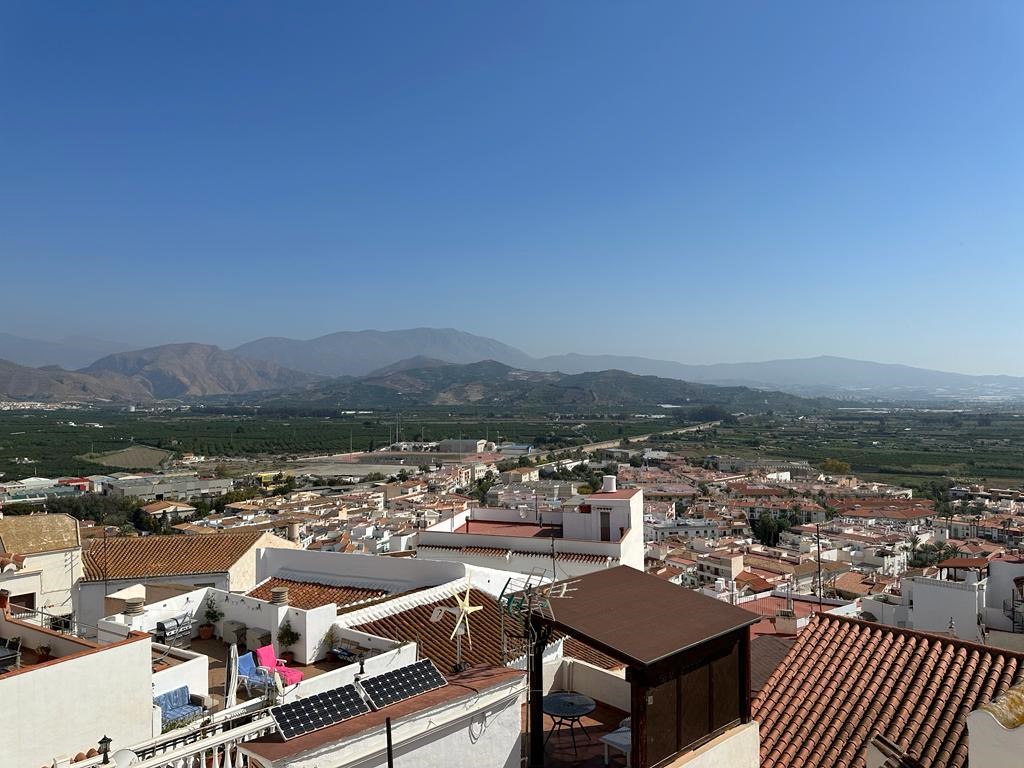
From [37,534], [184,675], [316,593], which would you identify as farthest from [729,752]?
[37,534]

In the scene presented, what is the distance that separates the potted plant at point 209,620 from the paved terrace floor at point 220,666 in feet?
0.25

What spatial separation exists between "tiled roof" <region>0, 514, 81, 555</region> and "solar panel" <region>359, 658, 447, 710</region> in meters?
8.48

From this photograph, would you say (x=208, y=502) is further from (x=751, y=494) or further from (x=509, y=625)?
(x=509, y=625)

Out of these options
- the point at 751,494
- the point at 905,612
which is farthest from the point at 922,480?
the point at 905,612

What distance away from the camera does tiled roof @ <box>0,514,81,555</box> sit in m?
10.2

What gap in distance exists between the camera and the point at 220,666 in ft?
23.8

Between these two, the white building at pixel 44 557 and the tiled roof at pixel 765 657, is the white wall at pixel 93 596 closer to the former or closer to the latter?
the white building at pixel 44 557

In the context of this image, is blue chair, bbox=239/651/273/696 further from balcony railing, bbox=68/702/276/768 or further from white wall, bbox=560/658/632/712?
white wall, bbox=560/658/632/712

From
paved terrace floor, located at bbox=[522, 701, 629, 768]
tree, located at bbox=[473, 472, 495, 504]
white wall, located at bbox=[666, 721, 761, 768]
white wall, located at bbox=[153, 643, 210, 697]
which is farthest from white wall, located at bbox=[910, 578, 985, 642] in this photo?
tree, located at bbox=[473, 472, 495, 504]

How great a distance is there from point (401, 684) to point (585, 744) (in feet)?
3.75

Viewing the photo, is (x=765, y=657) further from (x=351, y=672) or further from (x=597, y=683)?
(x=351, y=672)

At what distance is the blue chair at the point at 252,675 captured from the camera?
189 inches

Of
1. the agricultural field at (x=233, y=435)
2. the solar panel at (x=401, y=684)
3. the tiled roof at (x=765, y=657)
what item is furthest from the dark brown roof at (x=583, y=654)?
the agricultural field at (x=233, y=435)

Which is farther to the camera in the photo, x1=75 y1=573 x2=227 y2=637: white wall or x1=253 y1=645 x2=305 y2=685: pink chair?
x1=75 y1=573 x2=227 y2=637: white wall
